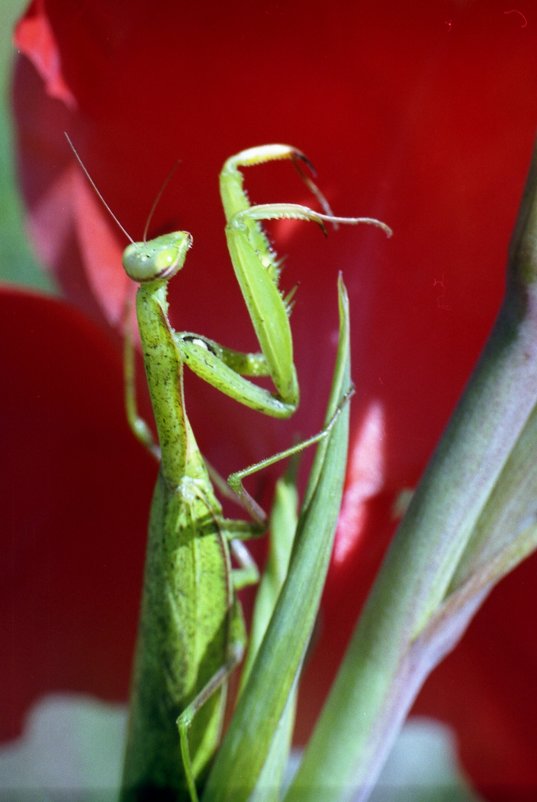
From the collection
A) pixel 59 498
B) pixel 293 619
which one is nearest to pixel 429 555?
pixel 293 619

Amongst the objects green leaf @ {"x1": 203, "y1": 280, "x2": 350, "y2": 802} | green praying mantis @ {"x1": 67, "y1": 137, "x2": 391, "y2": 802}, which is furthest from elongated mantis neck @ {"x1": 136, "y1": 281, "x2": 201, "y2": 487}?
green leaf @ {"x1": 203, "y1": 280, "x2": 350, "y2": 802}

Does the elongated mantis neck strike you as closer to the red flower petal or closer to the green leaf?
the red flower petal

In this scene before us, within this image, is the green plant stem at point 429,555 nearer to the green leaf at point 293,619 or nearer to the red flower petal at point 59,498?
the green leaf at point 293,619

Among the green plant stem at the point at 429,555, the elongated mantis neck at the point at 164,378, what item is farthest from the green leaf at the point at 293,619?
the elongated mantis neck at the point at 164,378

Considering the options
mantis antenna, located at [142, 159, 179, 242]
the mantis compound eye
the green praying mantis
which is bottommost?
the green praying mantis

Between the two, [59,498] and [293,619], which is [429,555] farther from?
[59,498]

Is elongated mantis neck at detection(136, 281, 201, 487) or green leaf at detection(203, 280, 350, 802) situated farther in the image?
elongated mantis neck at detection(136, 281, 201, 487)

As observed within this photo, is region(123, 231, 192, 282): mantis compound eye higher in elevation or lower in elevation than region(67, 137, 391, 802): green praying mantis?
higher
